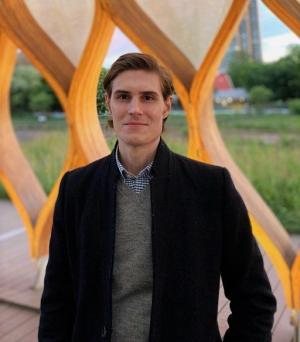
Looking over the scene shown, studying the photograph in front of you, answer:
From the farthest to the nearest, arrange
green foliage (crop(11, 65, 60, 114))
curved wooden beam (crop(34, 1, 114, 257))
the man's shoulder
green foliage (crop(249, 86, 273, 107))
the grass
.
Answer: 1. green foliage (crop(11, 65, 60, 114))
2. the grass
3. green foliage (crop(249, 86, 273, 107))
4. curved wooden beam (crop(34, 1, 114, 257))
5. the man's shoulder

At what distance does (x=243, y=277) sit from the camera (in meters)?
0.96

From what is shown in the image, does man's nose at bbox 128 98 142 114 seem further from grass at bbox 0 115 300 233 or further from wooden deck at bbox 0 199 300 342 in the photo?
grass at bbox 0 115 300 233

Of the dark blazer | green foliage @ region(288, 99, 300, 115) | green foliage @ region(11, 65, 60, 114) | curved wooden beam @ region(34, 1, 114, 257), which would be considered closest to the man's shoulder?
the dark blazer

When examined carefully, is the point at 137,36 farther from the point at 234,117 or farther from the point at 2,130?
the point at 234,117

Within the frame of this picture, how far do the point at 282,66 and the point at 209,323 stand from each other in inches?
95.5

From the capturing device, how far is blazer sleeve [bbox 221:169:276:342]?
938 millimetres

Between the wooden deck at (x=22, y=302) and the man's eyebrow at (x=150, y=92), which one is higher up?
the man's eyebrow at (x=150, y=92)

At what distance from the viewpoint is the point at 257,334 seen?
0.94 metres

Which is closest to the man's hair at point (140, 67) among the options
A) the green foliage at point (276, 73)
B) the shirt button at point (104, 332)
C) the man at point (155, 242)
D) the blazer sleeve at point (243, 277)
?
the man at point (155, 242)

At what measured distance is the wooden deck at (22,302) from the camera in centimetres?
243

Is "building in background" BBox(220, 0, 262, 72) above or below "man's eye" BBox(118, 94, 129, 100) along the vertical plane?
above

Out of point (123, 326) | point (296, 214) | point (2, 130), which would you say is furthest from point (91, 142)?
point (296, 214)

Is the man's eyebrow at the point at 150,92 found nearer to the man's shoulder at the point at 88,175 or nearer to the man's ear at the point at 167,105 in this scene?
the man's ear at the point at 167,105

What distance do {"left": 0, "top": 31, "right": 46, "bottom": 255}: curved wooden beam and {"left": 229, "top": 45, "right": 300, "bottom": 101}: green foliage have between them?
5.72ft
